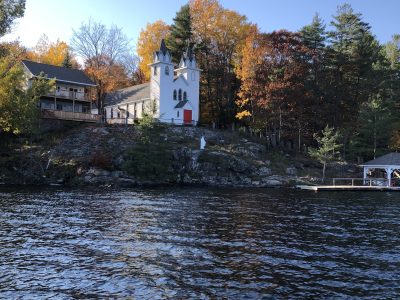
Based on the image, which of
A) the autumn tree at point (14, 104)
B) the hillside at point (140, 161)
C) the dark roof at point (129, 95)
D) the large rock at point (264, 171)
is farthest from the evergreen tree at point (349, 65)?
the autumn tree at point (14, 104)

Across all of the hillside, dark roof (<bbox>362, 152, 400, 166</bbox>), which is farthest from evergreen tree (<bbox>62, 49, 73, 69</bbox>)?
dark roof (<bbox>362, 152, 400, 166</bbox>)

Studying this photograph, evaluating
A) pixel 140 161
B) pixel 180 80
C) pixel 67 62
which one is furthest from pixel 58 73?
pixel 140 161

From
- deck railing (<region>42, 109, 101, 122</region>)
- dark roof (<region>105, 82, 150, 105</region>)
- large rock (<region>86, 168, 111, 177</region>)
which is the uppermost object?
dark roof (<region>105, 82, 150, 105</region>)

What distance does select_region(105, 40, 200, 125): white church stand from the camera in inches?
2355

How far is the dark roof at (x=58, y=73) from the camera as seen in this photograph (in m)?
58.9

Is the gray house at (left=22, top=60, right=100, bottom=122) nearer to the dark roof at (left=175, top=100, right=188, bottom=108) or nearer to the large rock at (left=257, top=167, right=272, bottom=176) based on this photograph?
the dark roof at (left=175, top=100, right=188, bottom=108)

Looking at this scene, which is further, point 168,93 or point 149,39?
point 149,39

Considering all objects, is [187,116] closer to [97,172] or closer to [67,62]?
[97,172]

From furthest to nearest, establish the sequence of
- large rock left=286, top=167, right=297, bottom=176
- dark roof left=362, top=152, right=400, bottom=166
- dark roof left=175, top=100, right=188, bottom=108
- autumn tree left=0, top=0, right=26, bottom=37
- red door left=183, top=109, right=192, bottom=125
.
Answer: red door left=183, top=109, right=192, bottom=125 < dark roof left=175, top=100, right=188, bottom=108 < large rock left=286, top=167, right=297, bottom=176 < dark roof left=362, top=152, right=400, bottom=166 < autumn tree left=0, top=0, right=26, bottom=37

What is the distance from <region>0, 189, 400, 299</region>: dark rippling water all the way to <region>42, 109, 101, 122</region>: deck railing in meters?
28.4

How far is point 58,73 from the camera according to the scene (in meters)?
61.5

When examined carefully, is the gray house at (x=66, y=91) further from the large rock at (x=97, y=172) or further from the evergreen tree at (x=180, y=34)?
the evergreen tree at (x=180, y=34)

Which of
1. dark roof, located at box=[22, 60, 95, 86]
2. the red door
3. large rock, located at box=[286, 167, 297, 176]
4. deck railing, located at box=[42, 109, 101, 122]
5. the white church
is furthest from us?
the red door

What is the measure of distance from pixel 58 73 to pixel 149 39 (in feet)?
63.8
